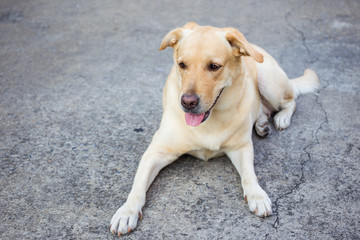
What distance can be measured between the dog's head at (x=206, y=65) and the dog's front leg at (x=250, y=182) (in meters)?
0.50

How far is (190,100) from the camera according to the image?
92.9 inches

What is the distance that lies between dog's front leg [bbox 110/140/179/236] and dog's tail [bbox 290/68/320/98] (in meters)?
1.79

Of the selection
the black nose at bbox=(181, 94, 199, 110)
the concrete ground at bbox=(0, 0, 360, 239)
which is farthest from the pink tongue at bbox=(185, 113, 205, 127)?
the concrete ground at bbox=(0, 0, 360, 239)

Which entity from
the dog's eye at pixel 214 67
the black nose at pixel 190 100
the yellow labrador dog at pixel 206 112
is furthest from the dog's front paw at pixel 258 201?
the dog's eye at pixel 214 67

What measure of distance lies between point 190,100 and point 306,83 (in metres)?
2.10

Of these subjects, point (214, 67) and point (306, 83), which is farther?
point (306, 83)

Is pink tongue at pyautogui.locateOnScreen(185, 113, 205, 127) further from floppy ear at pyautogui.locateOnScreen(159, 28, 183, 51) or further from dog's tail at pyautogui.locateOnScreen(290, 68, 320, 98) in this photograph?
dog's tail at pyautogui.locateOnScreen(290, 68, 320, 98)

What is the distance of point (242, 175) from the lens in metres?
2.69

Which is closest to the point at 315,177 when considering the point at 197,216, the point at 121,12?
the point at 197,216

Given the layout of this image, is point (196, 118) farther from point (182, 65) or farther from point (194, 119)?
point (182, 65)

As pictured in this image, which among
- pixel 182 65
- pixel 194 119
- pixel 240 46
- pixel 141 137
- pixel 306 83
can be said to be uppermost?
pixel 240 46

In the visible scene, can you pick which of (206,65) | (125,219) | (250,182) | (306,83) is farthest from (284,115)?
(125,219)

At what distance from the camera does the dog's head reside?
2.39 m

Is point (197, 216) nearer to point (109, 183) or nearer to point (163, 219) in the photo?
point (163, 219)
